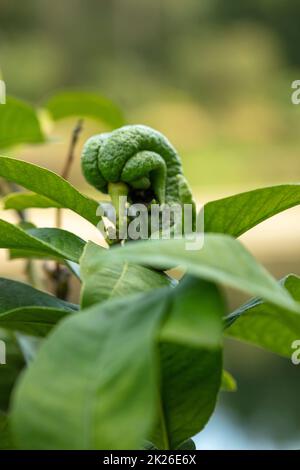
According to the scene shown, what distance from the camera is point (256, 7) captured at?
41.0ft

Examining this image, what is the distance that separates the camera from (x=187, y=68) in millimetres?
12031

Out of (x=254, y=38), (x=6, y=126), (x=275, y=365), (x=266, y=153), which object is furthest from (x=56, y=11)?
(x=6, y=126)

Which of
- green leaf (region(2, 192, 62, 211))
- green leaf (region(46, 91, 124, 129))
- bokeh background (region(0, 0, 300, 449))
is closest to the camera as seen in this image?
green leaf (region(2, 192, 62, 211))

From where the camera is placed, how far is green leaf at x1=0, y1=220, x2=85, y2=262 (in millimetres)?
439

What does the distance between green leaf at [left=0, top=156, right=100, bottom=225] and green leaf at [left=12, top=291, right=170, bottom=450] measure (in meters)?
0.17

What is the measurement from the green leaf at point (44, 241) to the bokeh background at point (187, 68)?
31.3 feet

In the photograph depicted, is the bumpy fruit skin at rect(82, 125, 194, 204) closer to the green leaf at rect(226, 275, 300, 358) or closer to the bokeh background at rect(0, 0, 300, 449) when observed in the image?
the green leaf at rect(226, 275, 300, 358)

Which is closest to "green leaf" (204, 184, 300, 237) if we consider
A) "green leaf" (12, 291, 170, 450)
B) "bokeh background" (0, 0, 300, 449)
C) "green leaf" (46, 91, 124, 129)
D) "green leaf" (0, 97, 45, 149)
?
"green leaf" (12, 291, 170, 450)

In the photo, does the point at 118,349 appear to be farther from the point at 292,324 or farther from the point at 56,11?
the point at 56,11

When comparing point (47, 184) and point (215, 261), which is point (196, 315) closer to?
point (215, 261)

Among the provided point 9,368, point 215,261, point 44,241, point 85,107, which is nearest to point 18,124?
point 85,107

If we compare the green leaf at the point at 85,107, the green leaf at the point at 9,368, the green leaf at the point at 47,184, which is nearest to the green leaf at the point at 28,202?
the green leaf at the point at 47,184
